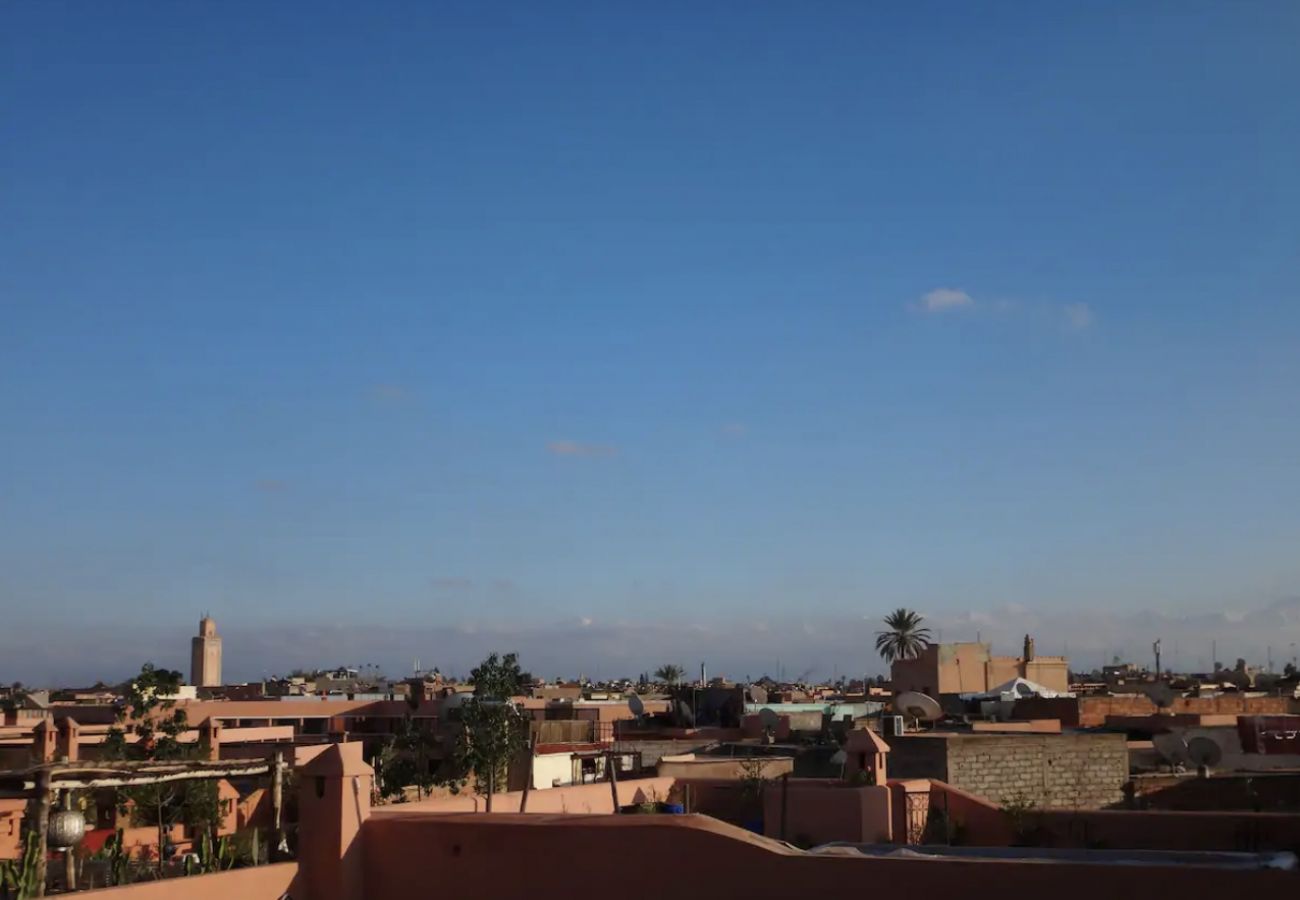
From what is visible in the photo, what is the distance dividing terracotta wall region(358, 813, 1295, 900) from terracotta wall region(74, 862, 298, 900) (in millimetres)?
1056

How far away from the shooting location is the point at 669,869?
14688mm

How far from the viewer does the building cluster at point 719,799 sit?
Result: 47.7 feet

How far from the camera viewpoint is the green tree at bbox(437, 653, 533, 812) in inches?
1265

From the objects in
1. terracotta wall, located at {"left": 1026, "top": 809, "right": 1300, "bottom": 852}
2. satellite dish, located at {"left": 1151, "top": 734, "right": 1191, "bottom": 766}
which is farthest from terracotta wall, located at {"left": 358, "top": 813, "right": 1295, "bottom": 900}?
satellite dish, located at {"left": 1151, "top": 734, "right": 1191, "bottom": 766}

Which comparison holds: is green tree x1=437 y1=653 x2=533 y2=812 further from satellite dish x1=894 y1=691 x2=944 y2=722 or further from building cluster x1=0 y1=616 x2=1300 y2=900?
satellite dish x1=894 y1=691 x2=944 y2=722

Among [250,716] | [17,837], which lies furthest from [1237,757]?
[250,716]

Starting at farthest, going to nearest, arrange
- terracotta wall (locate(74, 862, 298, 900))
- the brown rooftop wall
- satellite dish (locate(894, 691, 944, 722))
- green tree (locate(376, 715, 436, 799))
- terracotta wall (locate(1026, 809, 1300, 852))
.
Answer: the brown rooftop wall
satellite dish (locate(894, 691, 944, 722))
green tree (locate(376, 715, 436, 799))
terracotta wall (locate(1026, 809, 1300, 852))
terracotta wall (locate(74, 862, 298, 900))

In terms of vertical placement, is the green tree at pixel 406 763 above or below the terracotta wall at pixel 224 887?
below

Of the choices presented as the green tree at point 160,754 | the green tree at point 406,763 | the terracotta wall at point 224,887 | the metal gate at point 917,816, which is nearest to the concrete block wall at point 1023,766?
the metal gate at point 917,816

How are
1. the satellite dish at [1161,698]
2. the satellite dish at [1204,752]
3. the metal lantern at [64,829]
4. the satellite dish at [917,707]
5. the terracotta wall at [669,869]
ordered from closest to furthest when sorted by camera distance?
the terracotta wall at [669,869] < the metal lantern at [64,829] < the satellite dish at [1204,752] < the satellite dish at [917,707] < the satellite dish at [1161,698]

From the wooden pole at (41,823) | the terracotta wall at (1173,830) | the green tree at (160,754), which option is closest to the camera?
the wooden pole at (41,823)

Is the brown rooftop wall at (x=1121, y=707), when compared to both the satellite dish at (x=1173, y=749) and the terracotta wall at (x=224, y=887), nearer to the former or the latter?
the satellite dish at (x=1173, y=749)

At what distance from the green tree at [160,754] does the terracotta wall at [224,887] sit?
9.16 meters

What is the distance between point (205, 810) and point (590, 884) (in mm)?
13842
